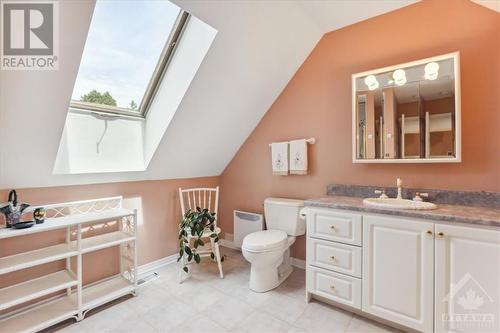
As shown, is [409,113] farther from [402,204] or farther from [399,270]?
[399,270]

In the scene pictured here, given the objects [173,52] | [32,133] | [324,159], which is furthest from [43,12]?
[324,159]

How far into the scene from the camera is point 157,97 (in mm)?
2293

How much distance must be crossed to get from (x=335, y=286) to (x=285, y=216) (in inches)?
31.0

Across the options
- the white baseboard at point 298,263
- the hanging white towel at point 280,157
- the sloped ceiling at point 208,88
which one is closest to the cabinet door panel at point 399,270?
the white baseboard at point 298,263

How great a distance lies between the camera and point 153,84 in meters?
2.24

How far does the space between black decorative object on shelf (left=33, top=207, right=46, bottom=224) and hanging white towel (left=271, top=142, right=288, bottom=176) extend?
79.5 inches

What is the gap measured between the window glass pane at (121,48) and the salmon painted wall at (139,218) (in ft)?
2.61

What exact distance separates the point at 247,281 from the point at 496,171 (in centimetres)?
213

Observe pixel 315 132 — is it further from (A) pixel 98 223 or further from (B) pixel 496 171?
(A) pixel 98 223

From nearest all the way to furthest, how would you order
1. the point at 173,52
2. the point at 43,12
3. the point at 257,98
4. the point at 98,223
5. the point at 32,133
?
the point at 43,12 → the point at 32,133 → the point at 173,52 → the point at 98,223 → the point at 257,98

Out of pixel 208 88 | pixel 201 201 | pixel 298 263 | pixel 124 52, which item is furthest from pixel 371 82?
pixel 201 201

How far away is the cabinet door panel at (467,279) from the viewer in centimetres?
132

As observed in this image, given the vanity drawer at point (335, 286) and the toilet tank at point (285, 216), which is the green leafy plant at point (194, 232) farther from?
the vanity drawer at point (335, 286)

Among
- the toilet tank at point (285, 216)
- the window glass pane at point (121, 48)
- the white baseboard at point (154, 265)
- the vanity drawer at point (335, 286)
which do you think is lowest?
the white baseboard at point (154, 265)
